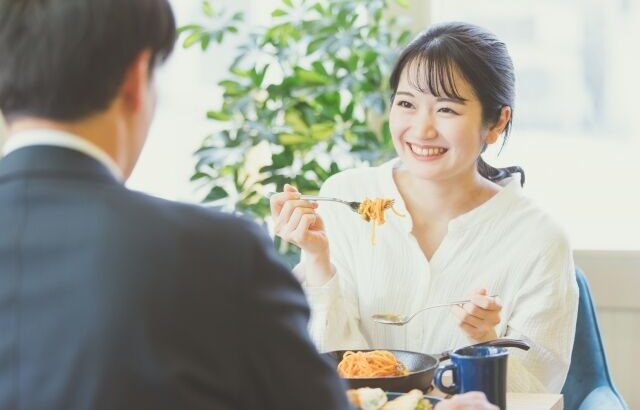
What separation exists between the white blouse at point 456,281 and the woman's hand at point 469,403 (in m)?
0.68

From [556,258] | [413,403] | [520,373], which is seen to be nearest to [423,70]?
[556,258]

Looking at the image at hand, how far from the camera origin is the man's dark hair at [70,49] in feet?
3.75

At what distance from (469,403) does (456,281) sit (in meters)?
0.88

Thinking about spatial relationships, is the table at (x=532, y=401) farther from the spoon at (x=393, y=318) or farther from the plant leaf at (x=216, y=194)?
the plant leaf at (x=216, y=194)

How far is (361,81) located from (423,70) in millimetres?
788

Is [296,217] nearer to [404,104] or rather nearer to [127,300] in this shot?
[404,104]

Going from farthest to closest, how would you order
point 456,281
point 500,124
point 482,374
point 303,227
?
point 500,124 → point 456,281 → point 303,227 → point 482,374

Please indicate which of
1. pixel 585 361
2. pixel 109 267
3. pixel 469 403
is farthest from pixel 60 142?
pixel 585 361

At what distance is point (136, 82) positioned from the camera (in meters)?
1.18

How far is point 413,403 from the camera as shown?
70.3 inches

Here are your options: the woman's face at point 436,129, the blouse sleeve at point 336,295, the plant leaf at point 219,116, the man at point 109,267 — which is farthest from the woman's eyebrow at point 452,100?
the man at point 109,267

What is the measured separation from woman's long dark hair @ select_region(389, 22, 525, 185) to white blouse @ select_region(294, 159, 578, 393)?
0.75 feet

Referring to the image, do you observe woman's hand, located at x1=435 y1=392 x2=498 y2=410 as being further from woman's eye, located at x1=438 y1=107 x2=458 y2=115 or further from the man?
woman's eye, located at x1=438 y1=107 x2=458 y2=115

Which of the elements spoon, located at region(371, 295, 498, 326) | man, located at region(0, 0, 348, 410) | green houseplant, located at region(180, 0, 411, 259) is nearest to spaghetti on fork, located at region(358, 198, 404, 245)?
spoon, located at region(371, 295, 498, 326)
